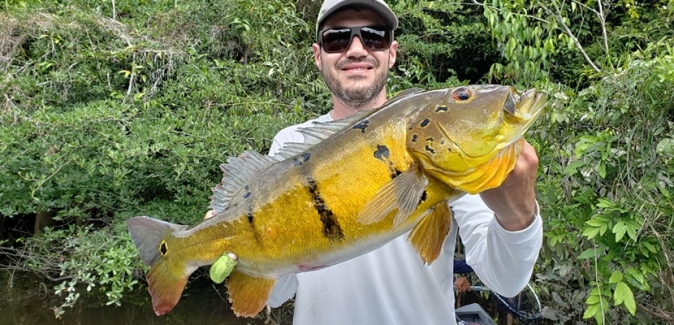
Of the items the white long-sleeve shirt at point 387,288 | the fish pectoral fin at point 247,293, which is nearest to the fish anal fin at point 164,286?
A: the fish pectoral fin at point 247,293

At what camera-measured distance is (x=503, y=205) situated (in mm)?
1474

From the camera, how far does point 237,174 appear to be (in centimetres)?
175

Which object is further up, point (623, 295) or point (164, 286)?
point (164, 286)

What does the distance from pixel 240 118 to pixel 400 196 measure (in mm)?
3638

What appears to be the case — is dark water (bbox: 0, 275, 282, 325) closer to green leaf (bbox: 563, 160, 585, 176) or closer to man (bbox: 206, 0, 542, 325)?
man (bbox: 206, 0, 542, 325)

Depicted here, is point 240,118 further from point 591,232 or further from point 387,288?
point 591,232

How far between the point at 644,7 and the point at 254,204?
677 cm

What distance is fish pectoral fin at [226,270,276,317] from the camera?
176cm

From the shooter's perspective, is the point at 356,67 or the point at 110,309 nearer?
the point at 356,67

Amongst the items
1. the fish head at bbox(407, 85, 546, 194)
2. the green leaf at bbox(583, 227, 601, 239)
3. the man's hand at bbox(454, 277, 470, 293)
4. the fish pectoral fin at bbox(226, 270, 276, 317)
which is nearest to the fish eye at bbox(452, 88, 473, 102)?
the fish head at bbox(407, 85, 546, 194)

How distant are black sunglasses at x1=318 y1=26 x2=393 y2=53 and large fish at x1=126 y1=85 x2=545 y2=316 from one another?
104 cm

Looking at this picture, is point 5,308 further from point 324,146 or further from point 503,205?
point 503,205

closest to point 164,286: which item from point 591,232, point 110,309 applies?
point 591,232

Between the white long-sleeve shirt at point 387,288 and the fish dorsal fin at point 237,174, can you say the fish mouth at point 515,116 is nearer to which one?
the white long-sleeve shirt at point 387,288
